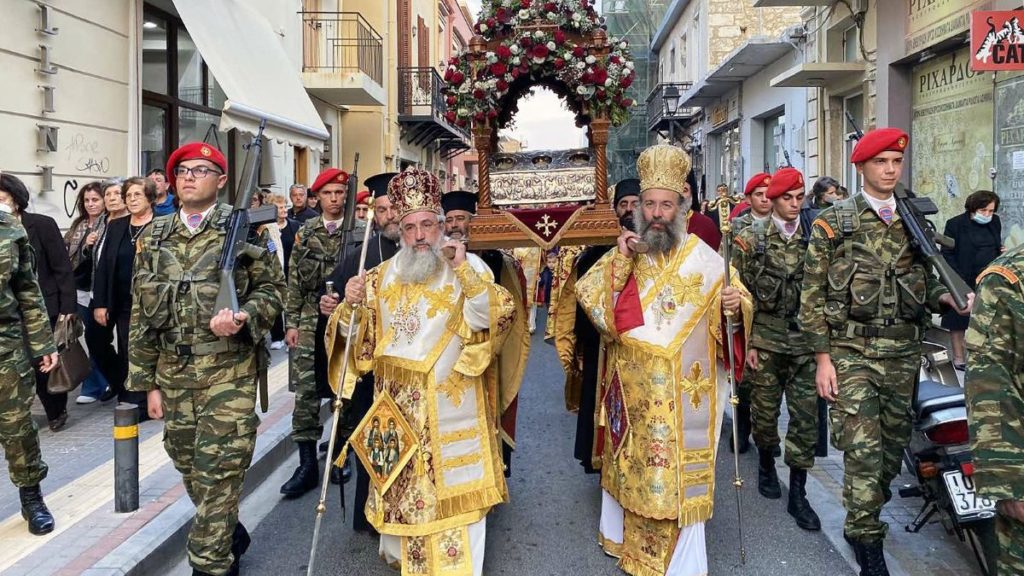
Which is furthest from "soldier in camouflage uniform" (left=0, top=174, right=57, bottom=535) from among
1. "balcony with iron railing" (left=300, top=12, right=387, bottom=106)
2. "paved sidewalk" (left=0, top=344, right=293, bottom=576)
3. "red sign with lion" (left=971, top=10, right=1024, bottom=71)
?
"balcony with iron railing" (left=300, top=12, right=387, bottom=106)

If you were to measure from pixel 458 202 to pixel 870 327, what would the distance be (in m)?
2.84

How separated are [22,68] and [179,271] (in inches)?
215

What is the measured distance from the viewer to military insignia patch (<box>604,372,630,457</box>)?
15.0 feet

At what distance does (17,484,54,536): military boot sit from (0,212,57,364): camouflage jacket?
0.79m

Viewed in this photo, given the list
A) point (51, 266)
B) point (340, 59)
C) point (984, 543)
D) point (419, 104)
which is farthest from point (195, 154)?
point (419, 104)

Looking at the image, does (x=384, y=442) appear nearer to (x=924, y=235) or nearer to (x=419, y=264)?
(x=419, y=264)

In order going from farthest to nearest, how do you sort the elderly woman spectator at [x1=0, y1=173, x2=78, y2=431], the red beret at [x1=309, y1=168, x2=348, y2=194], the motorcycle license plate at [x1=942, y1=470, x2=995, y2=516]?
the elderly woman spectator at [x1=0, y1=173, x2=78, y2=431]
the red beret at [x1=309, y1=168, x2=348, y2=194]
the motorcycle license plate at [x1=942, y1=470, x2=995, y2=516]

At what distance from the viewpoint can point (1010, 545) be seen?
2.85 m

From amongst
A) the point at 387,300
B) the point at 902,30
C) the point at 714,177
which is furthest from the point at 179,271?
the point at 714,177

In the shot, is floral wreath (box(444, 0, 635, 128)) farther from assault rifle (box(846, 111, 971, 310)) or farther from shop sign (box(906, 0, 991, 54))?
shop sign (box(906, 0, 991, 54))

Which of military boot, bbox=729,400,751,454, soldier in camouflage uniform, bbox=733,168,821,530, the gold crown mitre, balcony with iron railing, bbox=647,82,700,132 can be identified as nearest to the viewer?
the gold crown mitre

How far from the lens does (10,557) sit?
4.46 metres

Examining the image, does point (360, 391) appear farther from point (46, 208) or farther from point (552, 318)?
point (46, 208)

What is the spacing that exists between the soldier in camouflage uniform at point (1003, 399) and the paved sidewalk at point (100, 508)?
3.85m
